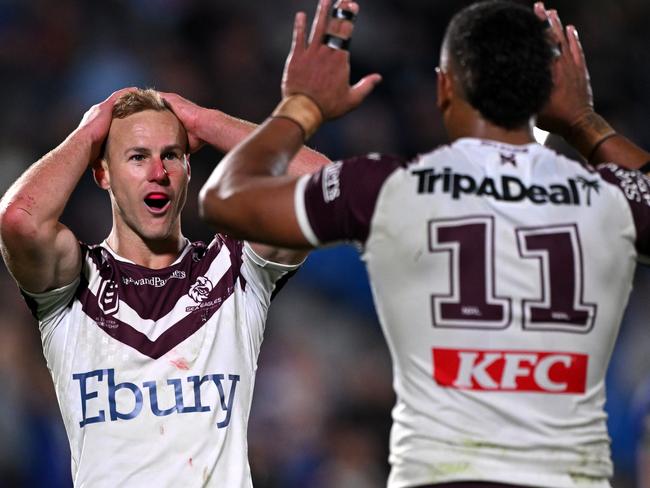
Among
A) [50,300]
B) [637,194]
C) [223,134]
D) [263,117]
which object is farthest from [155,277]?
[263,117]

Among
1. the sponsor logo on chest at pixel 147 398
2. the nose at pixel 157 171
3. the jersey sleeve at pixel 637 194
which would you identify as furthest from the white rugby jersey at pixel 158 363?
the jersey sleeve at pixel 637 194

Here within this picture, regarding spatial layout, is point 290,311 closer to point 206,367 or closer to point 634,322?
point 634,322

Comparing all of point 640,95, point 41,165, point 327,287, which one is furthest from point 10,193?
point 640,95

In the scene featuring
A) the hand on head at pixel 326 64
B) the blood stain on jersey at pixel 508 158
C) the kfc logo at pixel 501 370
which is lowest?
the kfc logo at pixel 501 370

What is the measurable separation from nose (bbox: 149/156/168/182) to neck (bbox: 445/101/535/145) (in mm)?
1851

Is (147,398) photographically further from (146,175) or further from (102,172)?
(102,172)

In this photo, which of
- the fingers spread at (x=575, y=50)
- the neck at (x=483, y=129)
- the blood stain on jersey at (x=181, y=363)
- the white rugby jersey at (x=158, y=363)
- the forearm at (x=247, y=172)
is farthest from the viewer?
the blood stain on jersey at (x=181, y=363)

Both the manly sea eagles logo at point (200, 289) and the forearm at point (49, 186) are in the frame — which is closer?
the forearm at point (49, 186)

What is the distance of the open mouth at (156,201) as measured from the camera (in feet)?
14.6

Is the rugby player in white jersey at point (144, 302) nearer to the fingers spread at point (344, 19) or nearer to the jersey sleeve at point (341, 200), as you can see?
the fingers spread at point (344, 19)

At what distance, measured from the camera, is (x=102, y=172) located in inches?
183

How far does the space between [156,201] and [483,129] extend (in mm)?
1961

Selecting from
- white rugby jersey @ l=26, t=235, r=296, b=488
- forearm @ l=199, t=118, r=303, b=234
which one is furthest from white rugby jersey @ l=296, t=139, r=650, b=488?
white rugby jersey @ l=26, t=235, r=296, b=488

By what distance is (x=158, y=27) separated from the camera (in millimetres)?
9180
